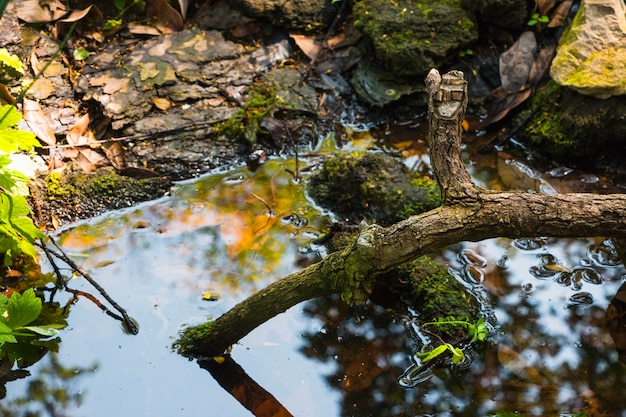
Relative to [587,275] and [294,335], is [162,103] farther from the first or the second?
[587,275]

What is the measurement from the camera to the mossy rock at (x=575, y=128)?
387 cm

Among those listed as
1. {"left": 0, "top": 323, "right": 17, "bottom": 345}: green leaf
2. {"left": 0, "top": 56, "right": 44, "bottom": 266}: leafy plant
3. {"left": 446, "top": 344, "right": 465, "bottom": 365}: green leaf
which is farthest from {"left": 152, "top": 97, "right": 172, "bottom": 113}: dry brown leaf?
{"left": 446, "top": 344, "right": 465, "bottom": 365}: green leaf

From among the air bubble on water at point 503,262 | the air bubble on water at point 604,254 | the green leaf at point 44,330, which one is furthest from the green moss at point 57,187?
the air bubble on water at point 604,254

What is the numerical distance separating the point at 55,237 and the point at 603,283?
2783mm

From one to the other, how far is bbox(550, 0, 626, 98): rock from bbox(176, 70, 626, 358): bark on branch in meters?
1.89

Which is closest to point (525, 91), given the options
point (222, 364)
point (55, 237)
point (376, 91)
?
point (376, 91)

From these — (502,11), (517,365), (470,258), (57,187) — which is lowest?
(517,365)

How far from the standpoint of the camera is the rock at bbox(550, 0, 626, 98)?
383 cm

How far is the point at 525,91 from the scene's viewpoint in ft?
13.9

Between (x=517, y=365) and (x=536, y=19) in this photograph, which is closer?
(x=517, y=365)

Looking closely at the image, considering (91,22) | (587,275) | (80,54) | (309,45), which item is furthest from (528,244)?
(91,22)

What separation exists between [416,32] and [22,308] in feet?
9.81

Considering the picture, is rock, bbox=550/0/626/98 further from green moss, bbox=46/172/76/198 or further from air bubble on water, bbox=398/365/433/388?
green moss, bbox=46/172/76/198

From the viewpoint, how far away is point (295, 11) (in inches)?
176
